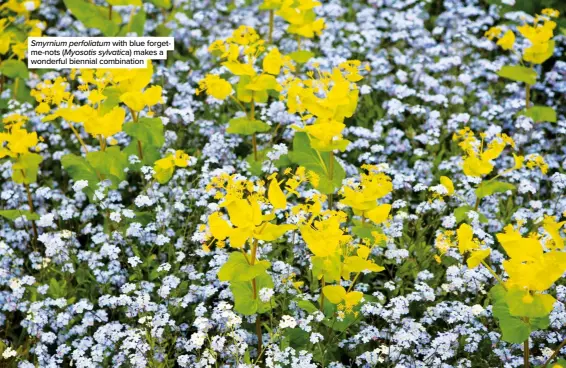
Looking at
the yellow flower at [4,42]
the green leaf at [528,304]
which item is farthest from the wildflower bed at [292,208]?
the yellow flower at [4,42]

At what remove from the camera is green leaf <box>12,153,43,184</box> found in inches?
168

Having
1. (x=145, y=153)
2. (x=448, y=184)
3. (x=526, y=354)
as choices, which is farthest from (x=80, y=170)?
(x=526, y=354)

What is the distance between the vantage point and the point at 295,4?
521 cm

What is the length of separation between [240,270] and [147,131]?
1456 millimetres

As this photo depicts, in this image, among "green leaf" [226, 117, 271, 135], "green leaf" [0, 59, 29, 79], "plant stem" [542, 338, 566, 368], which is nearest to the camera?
"plant stem" [542, 338, 566, 368]

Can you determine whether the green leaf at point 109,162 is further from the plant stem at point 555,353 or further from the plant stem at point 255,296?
the plant stem at point 555,353

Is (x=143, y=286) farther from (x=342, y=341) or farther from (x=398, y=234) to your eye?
(x=398, y=234)

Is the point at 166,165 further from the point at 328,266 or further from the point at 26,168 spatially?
the point at 328,266

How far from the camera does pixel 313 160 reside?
4.12 metres

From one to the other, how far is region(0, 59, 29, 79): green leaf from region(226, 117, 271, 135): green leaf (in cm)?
183

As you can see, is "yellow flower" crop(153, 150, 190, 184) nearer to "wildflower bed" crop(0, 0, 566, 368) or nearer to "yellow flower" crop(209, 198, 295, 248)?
"wildflower bed" crop(0, 0, 566, 368)

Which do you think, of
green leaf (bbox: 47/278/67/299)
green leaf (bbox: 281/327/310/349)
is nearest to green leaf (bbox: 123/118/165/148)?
green leaf (bbox: 47/278/67/299)

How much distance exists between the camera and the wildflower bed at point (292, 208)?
10.8 ft

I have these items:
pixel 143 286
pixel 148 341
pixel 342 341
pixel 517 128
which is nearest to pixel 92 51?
pixel 143 286
